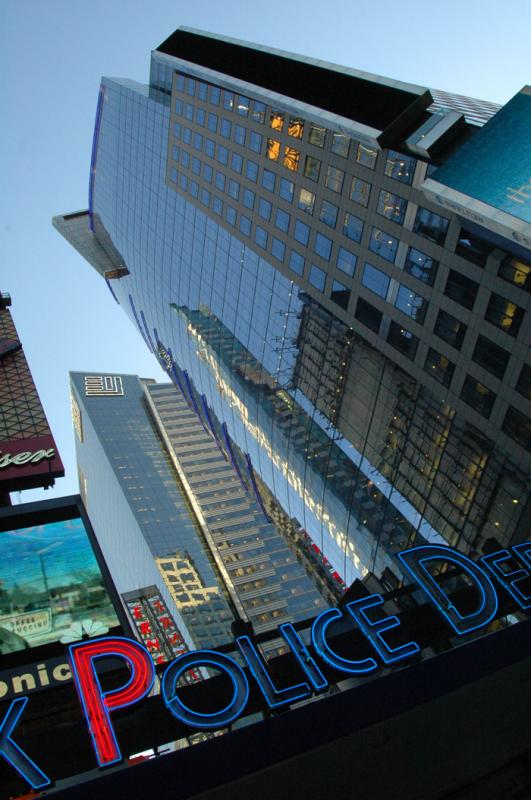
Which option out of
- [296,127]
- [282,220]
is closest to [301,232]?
[282,220]

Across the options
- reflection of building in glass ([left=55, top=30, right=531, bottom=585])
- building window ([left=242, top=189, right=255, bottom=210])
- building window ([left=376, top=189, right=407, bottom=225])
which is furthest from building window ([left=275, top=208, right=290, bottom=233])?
building window ([left=376, top=189, right=407, bottom=225])

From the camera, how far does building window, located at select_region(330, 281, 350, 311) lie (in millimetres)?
51656

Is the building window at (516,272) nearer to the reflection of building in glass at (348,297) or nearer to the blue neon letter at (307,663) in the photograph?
the reflection of building in glass at (348,297)

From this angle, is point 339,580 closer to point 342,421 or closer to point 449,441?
point 342,421

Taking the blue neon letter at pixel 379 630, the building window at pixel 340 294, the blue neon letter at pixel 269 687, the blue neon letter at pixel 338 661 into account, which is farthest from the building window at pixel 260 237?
the blue neon letter at pixel 269 687

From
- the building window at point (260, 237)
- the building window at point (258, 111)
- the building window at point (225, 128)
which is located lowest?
the building window at point (260, 237)

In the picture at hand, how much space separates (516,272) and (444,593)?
21.2 meters

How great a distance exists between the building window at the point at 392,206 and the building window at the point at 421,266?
2494 millimetres

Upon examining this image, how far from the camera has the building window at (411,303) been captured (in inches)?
1761

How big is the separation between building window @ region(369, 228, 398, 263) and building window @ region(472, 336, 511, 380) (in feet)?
31.9

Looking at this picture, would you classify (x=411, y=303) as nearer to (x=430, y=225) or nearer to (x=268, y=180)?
(x=430, y=225)

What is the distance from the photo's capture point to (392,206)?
45.8m

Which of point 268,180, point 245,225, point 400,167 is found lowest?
point 400,167

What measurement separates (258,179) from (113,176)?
57.5 meters
